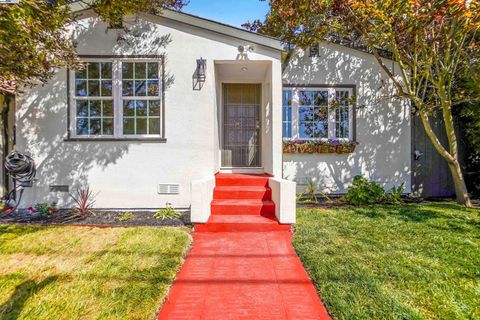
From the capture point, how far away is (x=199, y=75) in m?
5.30

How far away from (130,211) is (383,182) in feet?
21.0

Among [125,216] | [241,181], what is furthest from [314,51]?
[125,216]

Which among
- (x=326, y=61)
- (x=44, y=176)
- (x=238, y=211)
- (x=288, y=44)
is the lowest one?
(x=238, y=211)

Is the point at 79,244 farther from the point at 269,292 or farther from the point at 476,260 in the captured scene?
the point at 476,260

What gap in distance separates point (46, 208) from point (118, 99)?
8.55 ft

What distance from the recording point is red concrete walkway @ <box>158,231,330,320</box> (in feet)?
7.44

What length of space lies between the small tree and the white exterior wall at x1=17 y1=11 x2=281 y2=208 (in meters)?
1.72

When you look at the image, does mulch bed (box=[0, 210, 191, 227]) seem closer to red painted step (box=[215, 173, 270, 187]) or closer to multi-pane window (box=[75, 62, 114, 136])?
red painted step (box=[215, 173, 270, 187])

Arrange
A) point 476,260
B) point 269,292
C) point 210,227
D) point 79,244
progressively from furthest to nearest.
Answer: point 210,227 < point 79,244 < point 476,260 < point 269,292

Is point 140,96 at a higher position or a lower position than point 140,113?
higher

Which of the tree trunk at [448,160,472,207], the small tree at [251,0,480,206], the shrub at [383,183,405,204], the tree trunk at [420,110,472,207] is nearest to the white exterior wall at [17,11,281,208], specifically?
the small tree at [251,0,480,206]

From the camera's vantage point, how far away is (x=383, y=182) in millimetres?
6902

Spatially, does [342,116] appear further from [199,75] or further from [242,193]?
[199,75]

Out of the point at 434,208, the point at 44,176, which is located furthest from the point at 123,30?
the point at 434,208
